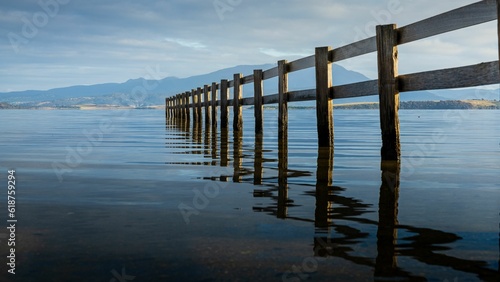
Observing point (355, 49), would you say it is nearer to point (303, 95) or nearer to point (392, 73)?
point (392, 73)

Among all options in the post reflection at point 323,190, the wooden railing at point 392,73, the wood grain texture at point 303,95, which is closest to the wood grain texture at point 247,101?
the wood grain texture at point 303,95

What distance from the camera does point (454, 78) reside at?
5426 millimetres

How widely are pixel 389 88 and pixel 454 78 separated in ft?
3.90

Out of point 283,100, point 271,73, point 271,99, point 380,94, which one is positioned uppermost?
point 271,73

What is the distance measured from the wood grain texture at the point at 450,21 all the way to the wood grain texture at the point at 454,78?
17.0 inches

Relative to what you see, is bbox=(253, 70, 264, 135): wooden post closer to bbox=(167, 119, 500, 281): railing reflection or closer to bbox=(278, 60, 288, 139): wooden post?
bbox=(278, 60, 288, 139): wooden post

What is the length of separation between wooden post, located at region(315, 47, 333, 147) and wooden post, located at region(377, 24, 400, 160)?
2021 millimetres

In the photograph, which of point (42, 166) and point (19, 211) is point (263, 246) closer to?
point (19, 211)

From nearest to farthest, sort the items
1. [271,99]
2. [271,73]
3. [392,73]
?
1. [392,73]
2. [271,99]
3. [271,73]

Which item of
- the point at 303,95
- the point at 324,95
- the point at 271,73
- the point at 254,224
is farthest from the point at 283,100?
the point at 254,224

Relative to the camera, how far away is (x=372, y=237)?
2510 mm

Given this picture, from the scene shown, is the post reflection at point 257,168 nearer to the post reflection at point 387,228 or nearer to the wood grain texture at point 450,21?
the post reflection at point 387,228

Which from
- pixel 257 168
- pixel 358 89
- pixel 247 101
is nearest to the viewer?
pixel 257 168

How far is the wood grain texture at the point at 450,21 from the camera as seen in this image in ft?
16.5
